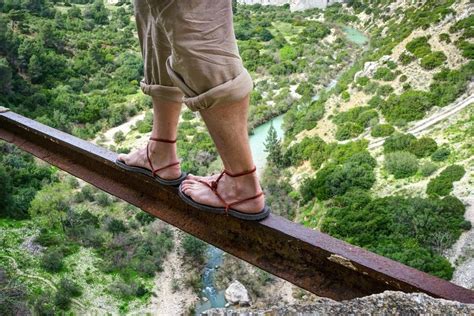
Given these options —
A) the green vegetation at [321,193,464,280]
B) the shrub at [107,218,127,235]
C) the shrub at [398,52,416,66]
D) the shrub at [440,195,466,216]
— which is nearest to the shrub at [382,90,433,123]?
the shrub at [398,52,416,66]

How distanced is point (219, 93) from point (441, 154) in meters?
16.5

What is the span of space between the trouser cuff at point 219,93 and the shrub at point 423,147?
16814 mm

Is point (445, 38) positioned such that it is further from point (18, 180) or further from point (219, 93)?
point (219, 93)

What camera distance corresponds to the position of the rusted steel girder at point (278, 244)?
4.10 feet

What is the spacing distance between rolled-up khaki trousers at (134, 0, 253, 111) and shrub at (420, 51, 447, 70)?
2153cm

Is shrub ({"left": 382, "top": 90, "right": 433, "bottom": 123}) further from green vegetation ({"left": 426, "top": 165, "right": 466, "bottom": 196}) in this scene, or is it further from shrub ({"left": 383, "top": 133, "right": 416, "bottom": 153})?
green vegetation ({"left": 426, "top": 165, "right": 466, "bottom": 196})

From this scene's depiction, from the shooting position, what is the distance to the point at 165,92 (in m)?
1.59

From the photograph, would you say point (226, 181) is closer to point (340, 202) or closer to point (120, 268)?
point (120, 268)

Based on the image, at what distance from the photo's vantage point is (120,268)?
15.2 metres

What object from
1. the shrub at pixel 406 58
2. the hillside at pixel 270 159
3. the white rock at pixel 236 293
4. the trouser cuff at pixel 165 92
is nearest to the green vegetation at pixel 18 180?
the hillside at pixel 270 159

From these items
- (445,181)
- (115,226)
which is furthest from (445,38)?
(115,226)

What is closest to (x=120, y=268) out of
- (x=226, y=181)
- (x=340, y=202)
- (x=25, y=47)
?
(x=340, y=202)

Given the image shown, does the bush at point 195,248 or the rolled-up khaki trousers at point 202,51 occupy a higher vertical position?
the rolled-up khaki trousers at point 202,51

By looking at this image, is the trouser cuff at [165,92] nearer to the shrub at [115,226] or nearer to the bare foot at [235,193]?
the bare foot at [235,193]
